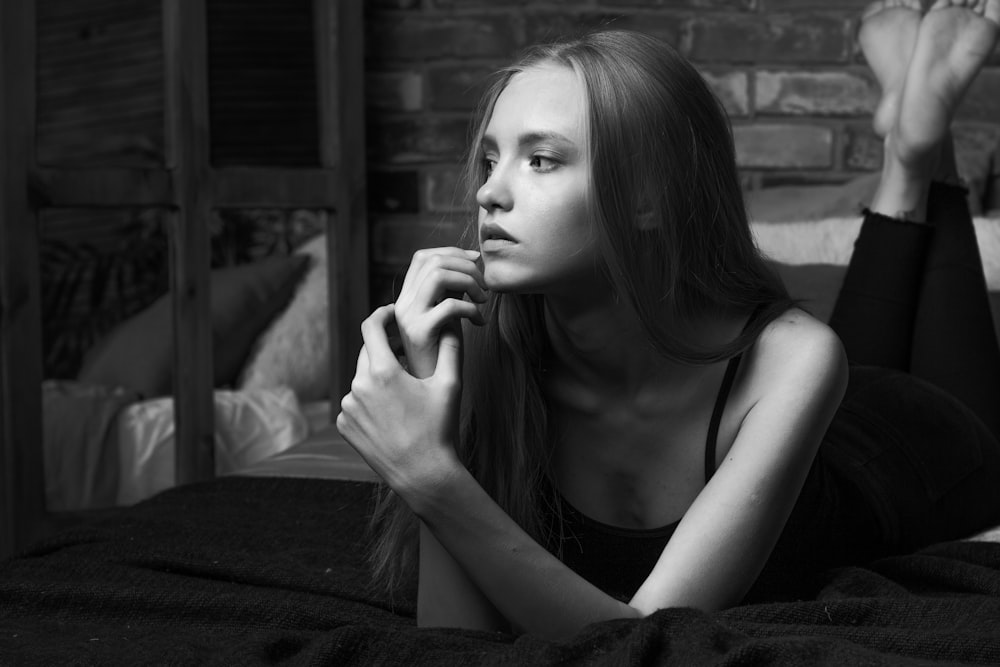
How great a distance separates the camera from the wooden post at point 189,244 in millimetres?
2383

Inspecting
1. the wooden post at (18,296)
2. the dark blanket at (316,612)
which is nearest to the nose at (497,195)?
the dark blanket at (316,612)

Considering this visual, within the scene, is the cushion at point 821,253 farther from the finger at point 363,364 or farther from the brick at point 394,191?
the finger at point 363,364

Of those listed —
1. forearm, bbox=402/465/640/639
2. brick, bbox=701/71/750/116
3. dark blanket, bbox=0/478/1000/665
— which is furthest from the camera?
brick, bbox=701/71/750/116

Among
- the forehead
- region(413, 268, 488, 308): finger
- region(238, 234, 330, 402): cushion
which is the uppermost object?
the forehead

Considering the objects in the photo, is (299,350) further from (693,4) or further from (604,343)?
(604,343)

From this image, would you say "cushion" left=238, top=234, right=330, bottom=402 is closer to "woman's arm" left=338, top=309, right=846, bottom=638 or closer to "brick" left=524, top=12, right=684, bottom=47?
"brick" left=524, top=12, right=684, bottom=47

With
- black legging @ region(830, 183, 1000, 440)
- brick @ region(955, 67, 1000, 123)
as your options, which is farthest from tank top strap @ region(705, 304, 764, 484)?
brick @ region(955, 67, 1000, 123)

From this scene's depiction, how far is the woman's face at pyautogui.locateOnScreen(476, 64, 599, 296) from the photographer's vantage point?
1.06 metres

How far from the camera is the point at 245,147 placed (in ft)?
9.57

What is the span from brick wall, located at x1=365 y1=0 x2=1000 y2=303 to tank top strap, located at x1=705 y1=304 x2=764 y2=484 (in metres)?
1.73

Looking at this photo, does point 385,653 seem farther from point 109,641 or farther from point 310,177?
point 310,177

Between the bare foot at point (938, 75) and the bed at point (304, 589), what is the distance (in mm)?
299

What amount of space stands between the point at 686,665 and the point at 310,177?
204 centimetres

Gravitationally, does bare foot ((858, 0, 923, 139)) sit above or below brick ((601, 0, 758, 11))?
below
